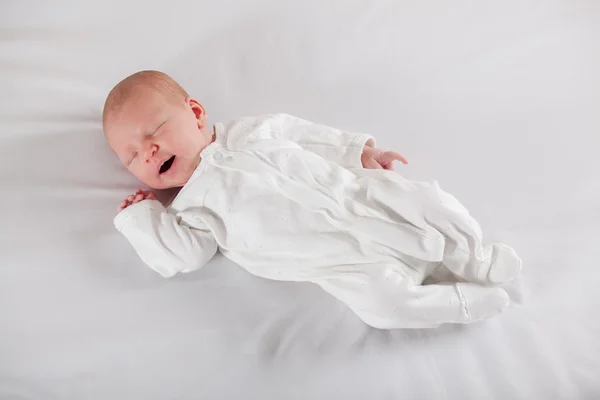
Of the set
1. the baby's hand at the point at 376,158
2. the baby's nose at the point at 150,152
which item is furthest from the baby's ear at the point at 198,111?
the baby's hand at the point at 376,158

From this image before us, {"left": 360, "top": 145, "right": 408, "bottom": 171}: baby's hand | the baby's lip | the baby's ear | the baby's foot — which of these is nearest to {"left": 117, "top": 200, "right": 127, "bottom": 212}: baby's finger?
the baby's lip

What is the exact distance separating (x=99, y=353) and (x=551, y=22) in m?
1.52

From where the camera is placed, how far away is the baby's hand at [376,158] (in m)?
1.28

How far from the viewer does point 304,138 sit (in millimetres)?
1315

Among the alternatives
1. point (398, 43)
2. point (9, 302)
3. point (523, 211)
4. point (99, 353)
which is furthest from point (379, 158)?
point (9, 302)

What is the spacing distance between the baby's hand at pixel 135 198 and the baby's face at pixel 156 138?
0.03m

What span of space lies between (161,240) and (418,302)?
0.54 m

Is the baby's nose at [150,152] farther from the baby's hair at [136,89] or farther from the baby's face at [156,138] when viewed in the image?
the baby's hair at [136,89]

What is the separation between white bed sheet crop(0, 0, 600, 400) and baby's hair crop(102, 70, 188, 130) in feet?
0.60

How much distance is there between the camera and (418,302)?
1072 millimetres

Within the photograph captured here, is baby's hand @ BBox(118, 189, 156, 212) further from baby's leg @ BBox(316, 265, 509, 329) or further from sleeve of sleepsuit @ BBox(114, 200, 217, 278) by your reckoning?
baby's leg @ BBox(316, 265, 509, 329)

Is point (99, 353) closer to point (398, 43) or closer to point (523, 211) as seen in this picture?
point (523, 211)

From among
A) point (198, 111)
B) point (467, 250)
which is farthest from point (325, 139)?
point (467, 250)

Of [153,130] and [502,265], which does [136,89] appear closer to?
[153,130]
